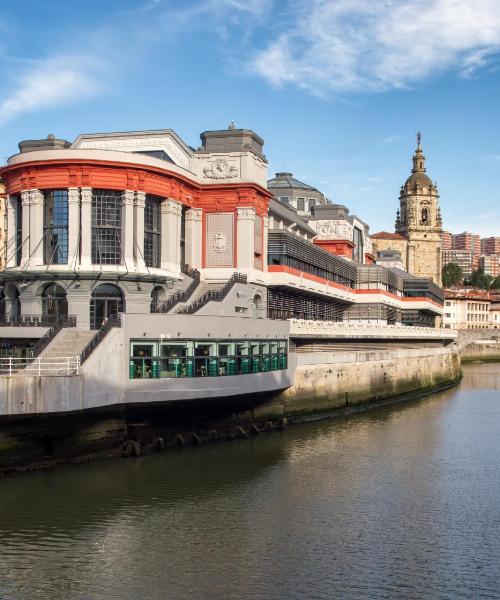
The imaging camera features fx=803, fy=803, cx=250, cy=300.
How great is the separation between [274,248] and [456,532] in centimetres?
4271

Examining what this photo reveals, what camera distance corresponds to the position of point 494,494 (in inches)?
1438

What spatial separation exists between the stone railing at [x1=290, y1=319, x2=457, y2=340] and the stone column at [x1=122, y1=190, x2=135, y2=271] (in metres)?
12.7

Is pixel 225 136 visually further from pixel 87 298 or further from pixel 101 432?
pixel 101 432

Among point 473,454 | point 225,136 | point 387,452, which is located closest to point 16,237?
point 225,136

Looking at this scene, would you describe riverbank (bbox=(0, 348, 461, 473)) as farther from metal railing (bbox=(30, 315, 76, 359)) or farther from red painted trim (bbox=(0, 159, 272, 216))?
red painted trim (bbox=(0, 159, 272, 216))

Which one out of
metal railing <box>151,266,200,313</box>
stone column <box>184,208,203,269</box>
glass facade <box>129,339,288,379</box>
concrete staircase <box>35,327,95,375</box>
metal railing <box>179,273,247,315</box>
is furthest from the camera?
stone column <box>184,208,203,269</box>

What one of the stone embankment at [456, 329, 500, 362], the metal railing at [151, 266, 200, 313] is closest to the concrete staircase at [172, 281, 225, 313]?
the metal railing at [151, 266, 200, 313]

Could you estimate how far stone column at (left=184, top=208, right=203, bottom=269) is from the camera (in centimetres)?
6412

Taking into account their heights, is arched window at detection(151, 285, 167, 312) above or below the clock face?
below

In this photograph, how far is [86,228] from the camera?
55.1 meters

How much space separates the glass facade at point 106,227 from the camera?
56.0 metres

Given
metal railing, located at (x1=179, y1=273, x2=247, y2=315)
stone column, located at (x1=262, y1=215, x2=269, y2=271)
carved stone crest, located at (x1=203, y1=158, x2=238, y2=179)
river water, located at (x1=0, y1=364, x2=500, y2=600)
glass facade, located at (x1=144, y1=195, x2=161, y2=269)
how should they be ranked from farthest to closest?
stone column, located at (x1=262, y1=215, x2=269, y2=271)
carved stone crest, located at (x1=203, y1=158, x2=238, y2=179)
glass facade, located at (x1=144, y1=195, x2=161, y2=269)
metal railing, located at (x1=179, y1=273, x2=247, y2=315)
river water, located at (x1=0, y1=364, x2=500, y2=600)

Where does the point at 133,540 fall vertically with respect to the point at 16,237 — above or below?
below

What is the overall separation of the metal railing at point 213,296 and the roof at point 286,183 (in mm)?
52384
